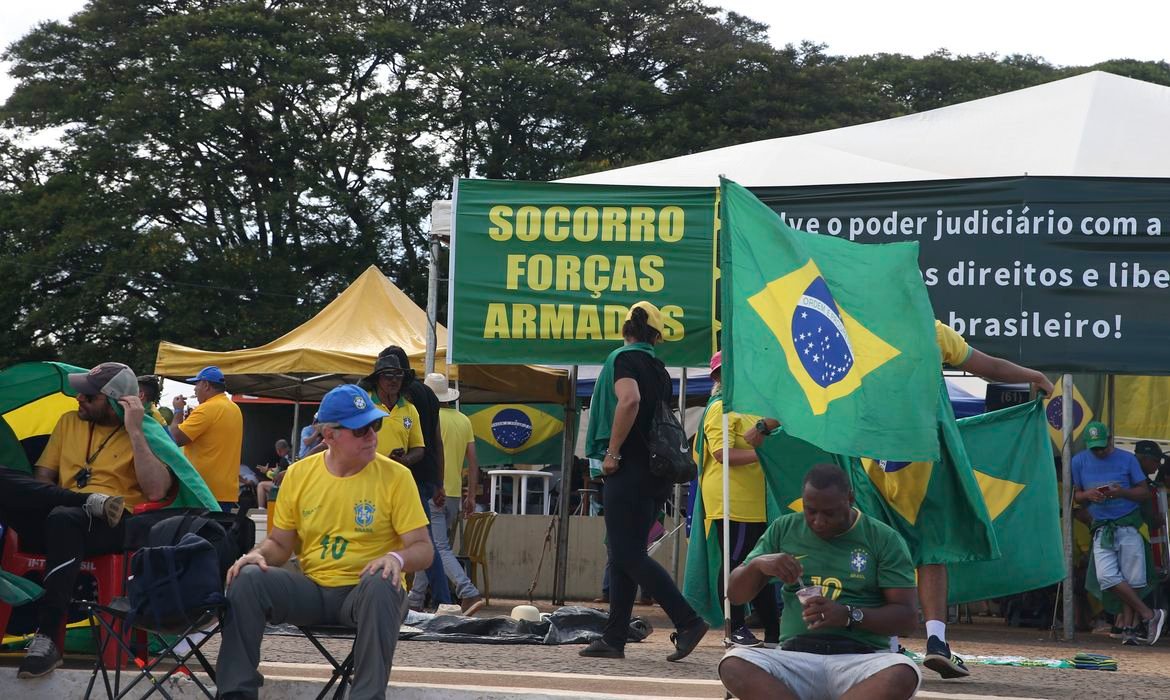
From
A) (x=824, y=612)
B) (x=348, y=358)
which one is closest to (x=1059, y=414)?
(x=348, y=358)

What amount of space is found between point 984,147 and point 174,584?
8.69m

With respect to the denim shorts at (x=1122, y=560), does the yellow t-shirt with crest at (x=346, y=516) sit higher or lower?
higher

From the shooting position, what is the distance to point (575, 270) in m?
11.7

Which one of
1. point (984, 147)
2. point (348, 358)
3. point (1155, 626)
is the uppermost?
point (984, 147)

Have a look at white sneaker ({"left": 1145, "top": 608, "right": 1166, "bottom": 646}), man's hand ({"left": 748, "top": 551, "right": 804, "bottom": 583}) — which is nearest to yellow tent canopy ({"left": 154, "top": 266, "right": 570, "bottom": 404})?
white sneaker ({"left": 1145, "top": 608, "right": 1166, "bottom": 646})

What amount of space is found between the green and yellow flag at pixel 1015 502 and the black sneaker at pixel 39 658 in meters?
4.86

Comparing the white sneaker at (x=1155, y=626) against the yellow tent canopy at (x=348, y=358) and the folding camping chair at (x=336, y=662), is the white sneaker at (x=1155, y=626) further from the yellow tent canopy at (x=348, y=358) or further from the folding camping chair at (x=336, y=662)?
the folding camping chair at (x=336, y=662)

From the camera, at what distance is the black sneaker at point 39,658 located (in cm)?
680

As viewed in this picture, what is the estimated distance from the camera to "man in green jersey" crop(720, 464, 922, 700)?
559cm

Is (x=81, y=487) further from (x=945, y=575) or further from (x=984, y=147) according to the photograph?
(x=984, y=147)

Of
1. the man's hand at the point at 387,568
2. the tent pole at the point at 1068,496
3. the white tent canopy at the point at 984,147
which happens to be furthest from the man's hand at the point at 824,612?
the white tent canopy at the point at 984,147

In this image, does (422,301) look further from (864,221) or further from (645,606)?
(864,221)

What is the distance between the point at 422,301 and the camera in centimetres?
3597

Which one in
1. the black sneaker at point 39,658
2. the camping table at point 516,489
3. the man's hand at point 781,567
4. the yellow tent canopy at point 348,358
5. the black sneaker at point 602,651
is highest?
the yellow tent canopy at point 348,358
